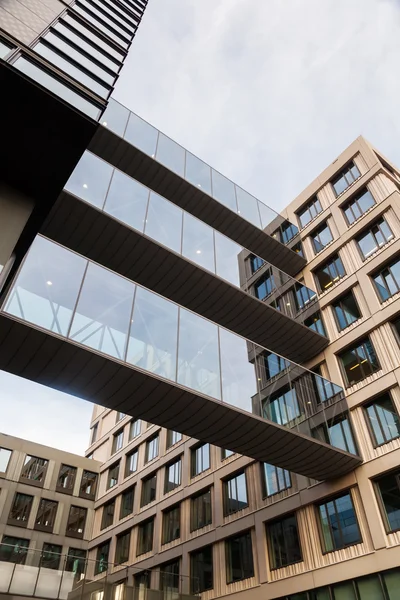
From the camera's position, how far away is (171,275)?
18.7 metres

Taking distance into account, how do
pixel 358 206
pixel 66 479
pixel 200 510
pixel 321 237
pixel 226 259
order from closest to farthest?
pixel 226 259 → pixel 200 510 → pixel 358 206 → pixel 321 237 → pixel 66 479

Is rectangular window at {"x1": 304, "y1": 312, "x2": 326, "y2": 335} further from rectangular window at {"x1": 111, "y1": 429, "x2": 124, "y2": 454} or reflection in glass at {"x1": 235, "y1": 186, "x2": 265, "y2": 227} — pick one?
rectangular window at {"x1": 111, "y1": 429, "x2": 124, "y2": 454}

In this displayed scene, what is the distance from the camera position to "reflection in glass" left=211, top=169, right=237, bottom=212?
24156 millimetres

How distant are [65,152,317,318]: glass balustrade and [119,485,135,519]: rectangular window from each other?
1565cm

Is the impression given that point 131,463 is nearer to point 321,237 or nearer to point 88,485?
point 88,485

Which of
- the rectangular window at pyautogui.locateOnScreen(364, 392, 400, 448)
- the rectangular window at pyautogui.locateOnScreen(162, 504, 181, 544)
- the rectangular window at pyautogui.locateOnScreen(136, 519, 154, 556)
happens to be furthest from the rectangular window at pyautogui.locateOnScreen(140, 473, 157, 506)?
the rectangular window at pyautogui.locateOnScreen(364, 392, 400, 448)

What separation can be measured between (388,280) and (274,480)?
9.49 metres

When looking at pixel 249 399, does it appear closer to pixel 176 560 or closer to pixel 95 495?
pixel 176 560

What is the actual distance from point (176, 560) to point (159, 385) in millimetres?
14443

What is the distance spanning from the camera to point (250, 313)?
66.6 feet

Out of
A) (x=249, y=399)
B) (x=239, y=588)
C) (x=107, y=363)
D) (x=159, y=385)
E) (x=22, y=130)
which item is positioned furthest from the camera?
(x=239, y=588)

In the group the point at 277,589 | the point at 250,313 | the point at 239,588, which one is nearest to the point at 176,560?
the point at 239,588

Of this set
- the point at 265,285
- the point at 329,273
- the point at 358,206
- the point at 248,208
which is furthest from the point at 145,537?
the point at 358,206

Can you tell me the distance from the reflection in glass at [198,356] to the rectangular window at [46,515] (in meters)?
22.4
